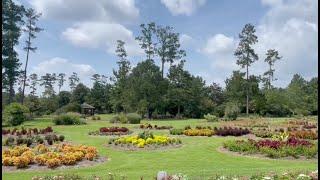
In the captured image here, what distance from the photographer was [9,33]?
4647cm

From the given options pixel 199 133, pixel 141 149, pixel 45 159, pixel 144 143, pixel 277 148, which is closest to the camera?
pixel 45 159

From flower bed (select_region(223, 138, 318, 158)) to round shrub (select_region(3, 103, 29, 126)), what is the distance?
774 inches

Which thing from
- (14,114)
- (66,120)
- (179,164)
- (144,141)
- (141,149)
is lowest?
(179,164)

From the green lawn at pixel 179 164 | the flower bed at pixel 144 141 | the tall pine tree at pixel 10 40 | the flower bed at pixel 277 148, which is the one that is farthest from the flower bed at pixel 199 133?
the tall pine tree at pixel 10 40

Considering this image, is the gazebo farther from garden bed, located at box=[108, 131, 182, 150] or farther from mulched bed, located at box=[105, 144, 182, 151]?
mulched bed, located at box=[105, 144, 182, 151]

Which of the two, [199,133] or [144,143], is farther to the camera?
[199,133]

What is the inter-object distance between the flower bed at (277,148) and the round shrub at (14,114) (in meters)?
19.7

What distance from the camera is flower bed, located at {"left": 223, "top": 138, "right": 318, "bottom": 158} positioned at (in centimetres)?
1586

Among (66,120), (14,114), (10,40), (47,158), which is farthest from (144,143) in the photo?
(10,40)

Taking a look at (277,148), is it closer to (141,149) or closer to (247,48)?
(141,149)

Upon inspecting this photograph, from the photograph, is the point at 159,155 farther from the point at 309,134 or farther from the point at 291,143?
the point at 309,134

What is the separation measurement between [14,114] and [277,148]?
22167 mm

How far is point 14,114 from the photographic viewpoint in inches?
1282

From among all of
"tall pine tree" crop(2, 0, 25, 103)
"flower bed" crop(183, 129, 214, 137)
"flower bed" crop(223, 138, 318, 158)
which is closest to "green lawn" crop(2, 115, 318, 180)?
"flower bed" crop(223, 138, 318, 158)
